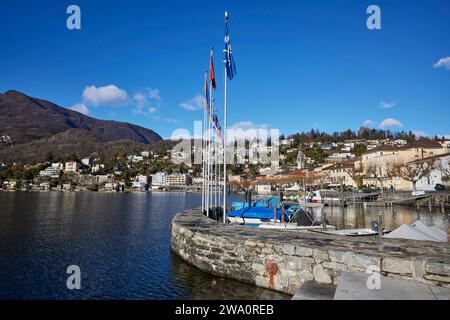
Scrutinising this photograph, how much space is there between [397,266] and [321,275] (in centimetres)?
215

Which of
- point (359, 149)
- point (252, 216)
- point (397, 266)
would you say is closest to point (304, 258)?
point (397, 266)

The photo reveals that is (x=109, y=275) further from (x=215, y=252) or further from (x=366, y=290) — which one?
(x=366, y=290)

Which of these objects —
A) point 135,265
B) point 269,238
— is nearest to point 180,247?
point 135,265

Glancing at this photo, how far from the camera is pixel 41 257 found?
17141 millimetres

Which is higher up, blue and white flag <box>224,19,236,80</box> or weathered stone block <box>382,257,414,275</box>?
blue and white flag <box>224,19,236,80</box>

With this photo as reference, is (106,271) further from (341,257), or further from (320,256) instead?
(341,257)

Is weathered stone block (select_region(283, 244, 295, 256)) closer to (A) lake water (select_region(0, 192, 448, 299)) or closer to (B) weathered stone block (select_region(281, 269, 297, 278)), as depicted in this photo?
(B) weathered stone block (select_region(281, 269, 297, 278))

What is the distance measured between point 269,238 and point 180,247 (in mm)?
6011

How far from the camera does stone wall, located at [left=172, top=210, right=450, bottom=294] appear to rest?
8108 millimetres

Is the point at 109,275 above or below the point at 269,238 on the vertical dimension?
below

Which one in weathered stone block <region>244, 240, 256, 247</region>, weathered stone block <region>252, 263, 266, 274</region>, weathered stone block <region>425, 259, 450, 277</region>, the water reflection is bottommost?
the water reflection

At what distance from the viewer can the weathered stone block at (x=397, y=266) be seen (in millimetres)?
8000

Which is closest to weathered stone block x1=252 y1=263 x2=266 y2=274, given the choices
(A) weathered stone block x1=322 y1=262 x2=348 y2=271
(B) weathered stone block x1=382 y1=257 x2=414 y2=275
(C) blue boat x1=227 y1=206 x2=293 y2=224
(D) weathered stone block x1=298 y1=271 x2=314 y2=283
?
(D) weathered stone block x1=298 y1=271 x2=314 y2=283
